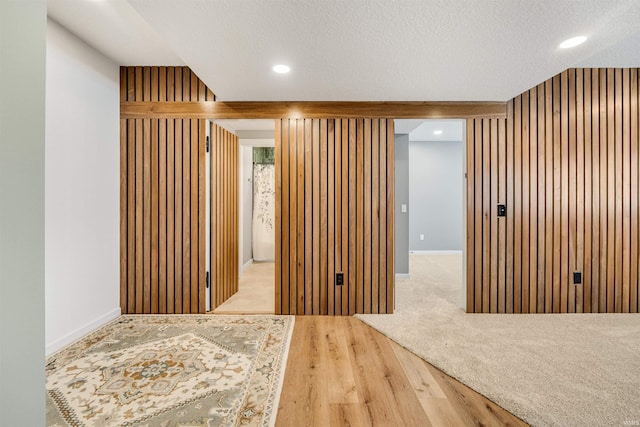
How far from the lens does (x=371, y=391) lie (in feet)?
6.64

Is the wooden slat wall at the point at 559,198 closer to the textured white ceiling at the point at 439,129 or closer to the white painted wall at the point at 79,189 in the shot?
the textured white ceiling at the point at 439,129

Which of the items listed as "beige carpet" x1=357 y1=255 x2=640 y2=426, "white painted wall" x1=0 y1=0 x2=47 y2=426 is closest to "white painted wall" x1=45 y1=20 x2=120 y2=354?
"white painted wall" x1=0 y1=0 x2=47 y2=426

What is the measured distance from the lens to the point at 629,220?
11.3 feet

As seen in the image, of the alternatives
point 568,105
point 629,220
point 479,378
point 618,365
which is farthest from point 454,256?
point 479,378

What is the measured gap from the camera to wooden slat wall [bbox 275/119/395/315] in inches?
136

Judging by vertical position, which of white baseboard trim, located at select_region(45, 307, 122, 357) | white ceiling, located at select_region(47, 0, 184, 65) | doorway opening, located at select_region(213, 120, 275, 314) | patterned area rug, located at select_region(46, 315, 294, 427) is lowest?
patterned area rug, located at select_region(46, 315, 294, 427)

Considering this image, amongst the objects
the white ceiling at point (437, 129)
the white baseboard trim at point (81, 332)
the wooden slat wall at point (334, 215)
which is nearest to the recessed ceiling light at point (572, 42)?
the wooden slat wall at point (334, 215)

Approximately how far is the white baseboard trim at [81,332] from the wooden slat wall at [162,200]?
17 centimetres

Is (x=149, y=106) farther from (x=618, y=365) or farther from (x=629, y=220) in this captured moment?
(x=629, y=220)

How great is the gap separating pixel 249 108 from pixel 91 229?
1943 millimetres

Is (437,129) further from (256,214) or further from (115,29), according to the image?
(115,29)

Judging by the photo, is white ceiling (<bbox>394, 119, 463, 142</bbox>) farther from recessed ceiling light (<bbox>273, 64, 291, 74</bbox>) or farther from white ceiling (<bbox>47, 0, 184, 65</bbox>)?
white ceiling (<bbox>47, 0, 184, 65</bbox>)

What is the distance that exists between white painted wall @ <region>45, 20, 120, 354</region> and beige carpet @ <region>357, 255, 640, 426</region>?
2.65m

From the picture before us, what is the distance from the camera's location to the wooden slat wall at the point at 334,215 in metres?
3.46
